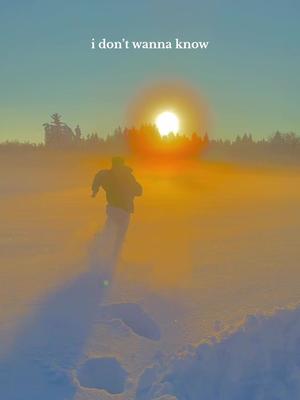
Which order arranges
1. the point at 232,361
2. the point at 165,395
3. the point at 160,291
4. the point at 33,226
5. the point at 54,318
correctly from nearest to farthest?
the point at 165,395 → the point at 232,361 → the point at 54,318 → the point at 160,291 → the point at 33,226

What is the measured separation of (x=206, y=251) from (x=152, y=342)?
3.96 meters

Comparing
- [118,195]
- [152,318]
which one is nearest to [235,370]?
[152,318]

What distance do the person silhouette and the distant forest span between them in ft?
203

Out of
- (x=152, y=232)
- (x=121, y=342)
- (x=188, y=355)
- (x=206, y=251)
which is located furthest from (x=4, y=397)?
(x=152, y=232)

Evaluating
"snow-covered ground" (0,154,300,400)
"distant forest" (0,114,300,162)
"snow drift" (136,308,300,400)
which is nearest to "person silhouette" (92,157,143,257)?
"snow-covered ground" (0,154,300,400)

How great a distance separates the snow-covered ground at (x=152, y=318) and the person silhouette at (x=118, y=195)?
1.28 ft

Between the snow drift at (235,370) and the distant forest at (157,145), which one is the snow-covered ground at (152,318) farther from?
the distant forest at (157,145)

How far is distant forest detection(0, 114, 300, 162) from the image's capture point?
235ft

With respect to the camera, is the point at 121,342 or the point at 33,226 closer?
the point at 121,342

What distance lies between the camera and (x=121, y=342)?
4.52 metres

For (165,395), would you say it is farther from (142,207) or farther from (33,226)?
(142,207)

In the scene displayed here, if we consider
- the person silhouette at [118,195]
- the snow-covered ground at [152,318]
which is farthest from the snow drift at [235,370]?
the person silhouette at [118,195]

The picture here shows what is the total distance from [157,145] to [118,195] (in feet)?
232

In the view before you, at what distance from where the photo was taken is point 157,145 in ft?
255
